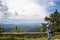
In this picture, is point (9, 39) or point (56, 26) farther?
point (56, 26)

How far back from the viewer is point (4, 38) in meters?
13.0

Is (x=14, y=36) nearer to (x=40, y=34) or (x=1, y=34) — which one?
(x=1, y=34)

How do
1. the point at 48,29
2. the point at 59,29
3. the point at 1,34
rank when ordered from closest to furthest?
1. the point at 48,29
2. the point at 1,34
3. the point at 59,29

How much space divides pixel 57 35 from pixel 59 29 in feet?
13.7

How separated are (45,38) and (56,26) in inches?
187

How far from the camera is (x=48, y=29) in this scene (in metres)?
11.0

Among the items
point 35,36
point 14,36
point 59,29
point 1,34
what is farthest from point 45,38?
point 59,29

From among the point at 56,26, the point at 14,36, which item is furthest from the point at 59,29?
the point at 14,36

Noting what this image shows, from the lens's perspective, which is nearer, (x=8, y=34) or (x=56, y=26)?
(x=8, y=34)

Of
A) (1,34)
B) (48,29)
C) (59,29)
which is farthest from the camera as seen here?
(59,29)

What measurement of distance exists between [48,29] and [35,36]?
2.26 m

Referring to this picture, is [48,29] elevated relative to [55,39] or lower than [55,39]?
elevated

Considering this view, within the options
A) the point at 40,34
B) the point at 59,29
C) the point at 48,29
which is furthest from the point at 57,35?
the point at 59,29

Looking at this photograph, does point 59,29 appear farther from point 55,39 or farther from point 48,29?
point 48,29
